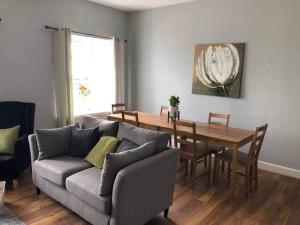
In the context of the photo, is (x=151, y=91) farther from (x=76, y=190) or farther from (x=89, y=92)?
Result: (x=76, y=190)

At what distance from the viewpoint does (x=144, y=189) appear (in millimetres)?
2238

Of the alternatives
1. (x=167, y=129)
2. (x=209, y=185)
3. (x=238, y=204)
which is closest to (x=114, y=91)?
(x=167, y=129)

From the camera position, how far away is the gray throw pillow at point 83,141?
9.78 ft

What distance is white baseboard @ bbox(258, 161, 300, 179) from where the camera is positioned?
3698 millimetres

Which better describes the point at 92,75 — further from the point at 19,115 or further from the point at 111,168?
the point at 111,168

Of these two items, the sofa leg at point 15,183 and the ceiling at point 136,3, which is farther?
the ceiling at point 136,3

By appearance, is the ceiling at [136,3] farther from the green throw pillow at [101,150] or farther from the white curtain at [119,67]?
the green throw pillow at [101,150]

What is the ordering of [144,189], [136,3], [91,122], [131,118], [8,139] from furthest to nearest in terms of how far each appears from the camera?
[136,3] → [131,118] → [91,122] → [8,139] → [144,189]

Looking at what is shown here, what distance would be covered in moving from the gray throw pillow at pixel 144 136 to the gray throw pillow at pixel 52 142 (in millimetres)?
676

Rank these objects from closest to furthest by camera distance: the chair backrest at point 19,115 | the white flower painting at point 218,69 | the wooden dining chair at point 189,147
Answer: the wooden dining chair at point 189,147 → the chair backrest at point 19,115 → the white flower painting at point 218,69

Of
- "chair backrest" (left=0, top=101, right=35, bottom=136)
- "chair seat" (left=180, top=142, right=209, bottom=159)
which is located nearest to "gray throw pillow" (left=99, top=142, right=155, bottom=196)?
"chair seat" (left=180, top=142, right=209, bottom=159)

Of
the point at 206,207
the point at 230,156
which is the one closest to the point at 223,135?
the point at 230,156

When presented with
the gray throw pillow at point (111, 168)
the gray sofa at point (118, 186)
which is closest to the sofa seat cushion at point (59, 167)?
the gray sofa at point (118, 186)

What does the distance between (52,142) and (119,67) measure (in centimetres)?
267
